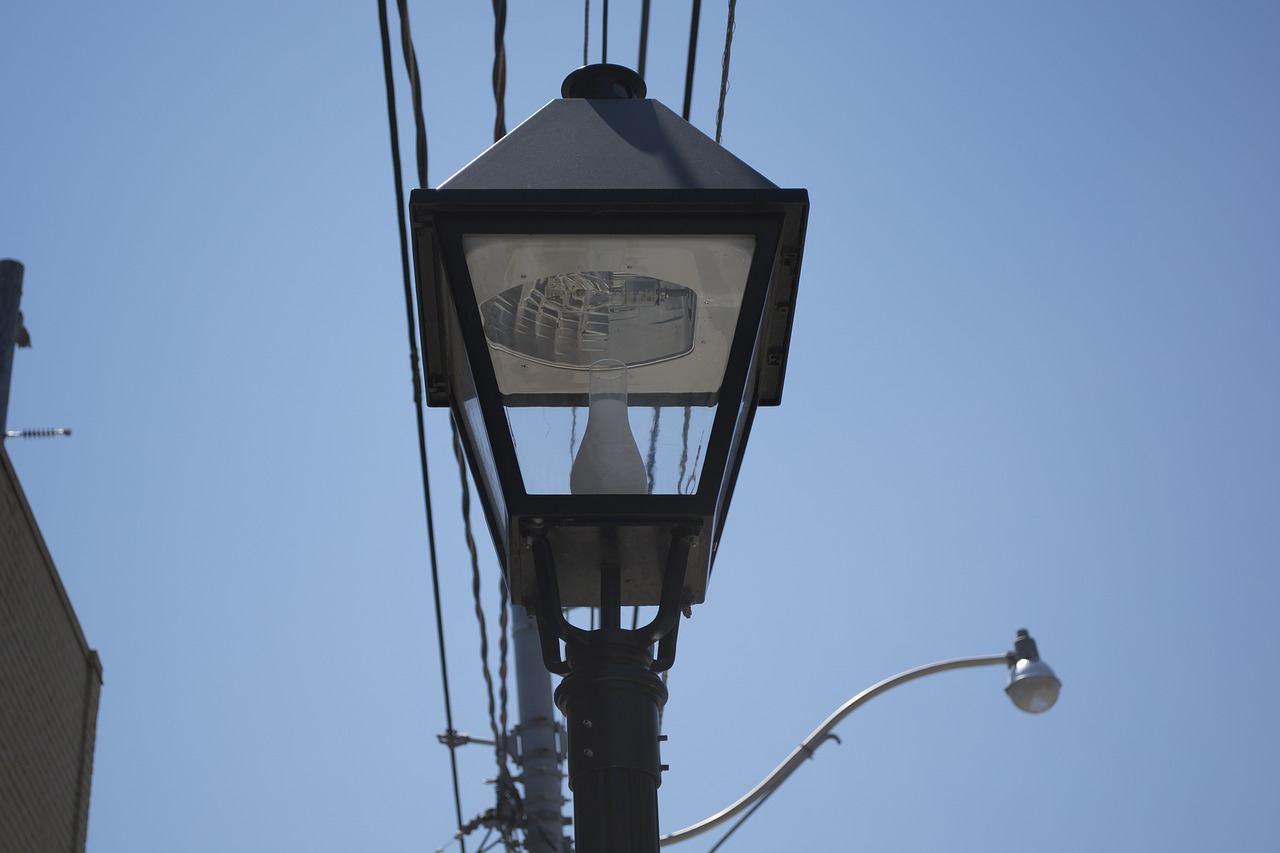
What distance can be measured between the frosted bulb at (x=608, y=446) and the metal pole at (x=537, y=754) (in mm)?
5100

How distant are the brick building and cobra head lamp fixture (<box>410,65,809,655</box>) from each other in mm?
6953

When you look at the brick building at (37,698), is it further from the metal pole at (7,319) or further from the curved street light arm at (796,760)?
the curved street light arm at (796,760)

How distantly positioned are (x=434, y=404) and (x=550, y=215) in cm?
56

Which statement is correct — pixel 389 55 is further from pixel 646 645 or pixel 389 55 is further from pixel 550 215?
pixel 646 645

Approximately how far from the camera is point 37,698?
412 inches

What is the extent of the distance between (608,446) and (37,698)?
930cm

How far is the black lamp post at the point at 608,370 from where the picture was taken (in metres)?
2.36

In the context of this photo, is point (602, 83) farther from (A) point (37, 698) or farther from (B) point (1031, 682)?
(A) point (37, 698)

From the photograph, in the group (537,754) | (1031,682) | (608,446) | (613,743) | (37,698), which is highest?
(37,698)

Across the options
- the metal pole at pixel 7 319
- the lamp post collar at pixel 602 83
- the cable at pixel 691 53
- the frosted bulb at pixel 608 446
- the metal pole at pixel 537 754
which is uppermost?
the metal pole at pixel 7 319

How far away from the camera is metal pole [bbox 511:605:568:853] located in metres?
7.55

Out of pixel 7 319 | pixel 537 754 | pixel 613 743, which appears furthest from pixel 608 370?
pixel 7 319

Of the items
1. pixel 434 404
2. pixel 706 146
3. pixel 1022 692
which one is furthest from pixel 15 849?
pixel 706 146

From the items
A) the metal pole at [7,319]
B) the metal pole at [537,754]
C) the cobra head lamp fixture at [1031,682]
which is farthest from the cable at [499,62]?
the cobra head lamp fixture at [1031,682]
